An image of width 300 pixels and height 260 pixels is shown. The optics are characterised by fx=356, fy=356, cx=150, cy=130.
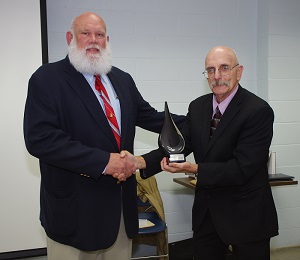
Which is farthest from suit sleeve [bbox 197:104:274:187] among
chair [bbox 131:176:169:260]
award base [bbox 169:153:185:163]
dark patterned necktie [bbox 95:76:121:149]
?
chair [bbox 131:176:169:260]

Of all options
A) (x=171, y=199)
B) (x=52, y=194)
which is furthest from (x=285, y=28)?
(x=52, y=194)

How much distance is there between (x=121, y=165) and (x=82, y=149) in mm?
207

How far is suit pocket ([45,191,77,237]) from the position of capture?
174 cm

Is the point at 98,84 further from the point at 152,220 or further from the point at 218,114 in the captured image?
the point at 152,220

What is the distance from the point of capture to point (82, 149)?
1.71 m

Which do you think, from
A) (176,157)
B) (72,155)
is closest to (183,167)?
(176,157)

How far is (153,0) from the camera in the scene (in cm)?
332

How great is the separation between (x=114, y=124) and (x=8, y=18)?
151cm

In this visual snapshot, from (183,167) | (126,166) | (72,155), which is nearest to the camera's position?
(72,155)

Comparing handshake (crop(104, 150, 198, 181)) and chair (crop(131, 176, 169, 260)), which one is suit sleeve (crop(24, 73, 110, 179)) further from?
chair (crop(131, 176, 169, 260))

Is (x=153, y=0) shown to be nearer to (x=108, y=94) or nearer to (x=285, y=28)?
(x=285, y=28)

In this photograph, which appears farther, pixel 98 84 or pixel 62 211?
pixel 98 84

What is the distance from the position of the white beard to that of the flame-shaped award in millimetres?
443

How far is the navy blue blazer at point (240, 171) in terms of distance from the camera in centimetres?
184
